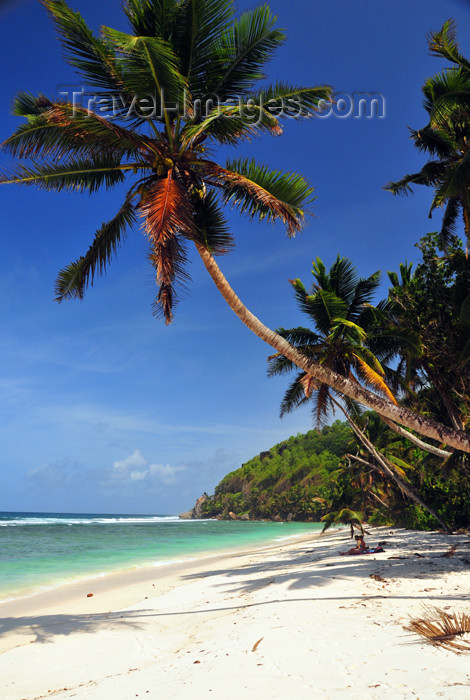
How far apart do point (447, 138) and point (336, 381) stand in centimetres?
965

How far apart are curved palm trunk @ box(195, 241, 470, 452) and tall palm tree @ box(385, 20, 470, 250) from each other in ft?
14.6

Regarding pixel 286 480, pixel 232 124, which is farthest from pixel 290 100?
pixel 286 480

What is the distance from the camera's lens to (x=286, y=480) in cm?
7869

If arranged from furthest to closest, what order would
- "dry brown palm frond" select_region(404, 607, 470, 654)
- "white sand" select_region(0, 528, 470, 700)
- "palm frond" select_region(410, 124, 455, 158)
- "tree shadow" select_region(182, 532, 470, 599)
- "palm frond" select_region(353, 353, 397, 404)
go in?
"palm frond" select_region(410, 124, 455, 158) < "tree shadow" select_region(182, 532, 470, 599) < "palm frond" select_region(353, 353, 397, 404) < "dry brown palm frond" select_region(404, 607, 470, 654) < "white sand" select_region(0, 528, 470, 700)

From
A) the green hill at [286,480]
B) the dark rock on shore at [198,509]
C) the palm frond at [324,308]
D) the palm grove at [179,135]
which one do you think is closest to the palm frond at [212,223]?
the palm grove at [179,135]

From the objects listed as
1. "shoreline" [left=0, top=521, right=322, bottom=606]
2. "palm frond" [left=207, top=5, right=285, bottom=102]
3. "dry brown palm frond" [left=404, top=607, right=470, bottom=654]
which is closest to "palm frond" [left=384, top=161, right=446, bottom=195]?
"palm frond" [left=207, top=5, right=285, bottom=102]

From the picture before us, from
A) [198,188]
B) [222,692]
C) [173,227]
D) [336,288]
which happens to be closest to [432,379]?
[336,288]

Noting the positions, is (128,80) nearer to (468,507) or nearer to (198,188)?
(198,188)

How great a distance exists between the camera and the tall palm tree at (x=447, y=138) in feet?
28.2

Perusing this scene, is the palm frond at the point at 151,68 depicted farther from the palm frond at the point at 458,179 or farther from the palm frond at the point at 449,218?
the palm frond at the point at 449,218

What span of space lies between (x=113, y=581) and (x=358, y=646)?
1187 centimetres

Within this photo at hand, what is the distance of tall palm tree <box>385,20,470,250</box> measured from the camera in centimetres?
860

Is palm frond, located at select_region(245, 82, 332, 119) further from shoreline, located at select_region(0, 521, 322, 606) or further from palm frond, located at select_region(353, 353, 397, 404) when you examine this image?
shoreline, located at select_region(0, 521, 322, 606)

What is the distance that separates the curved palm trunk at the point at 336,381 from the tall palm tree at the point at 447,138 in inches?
175
